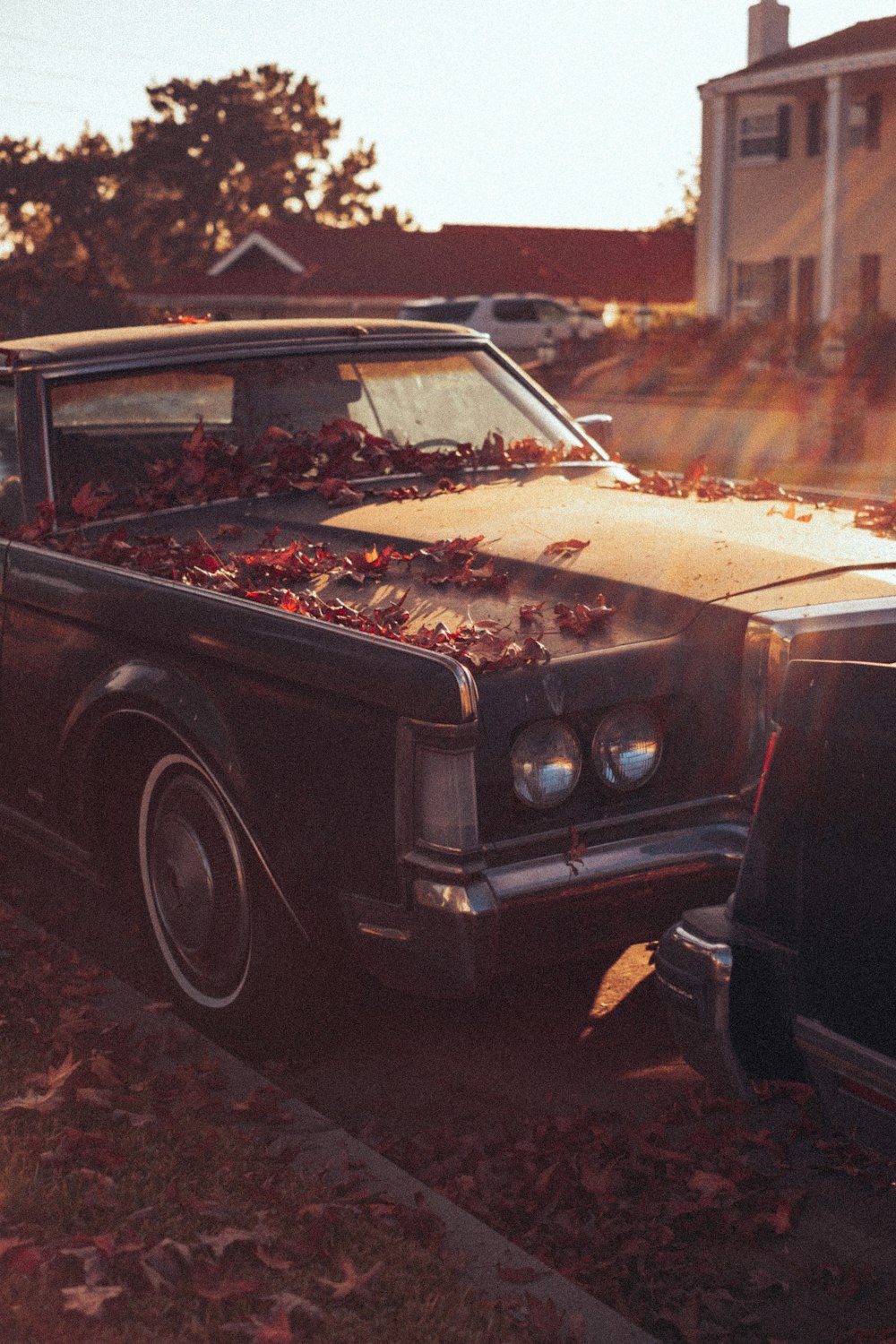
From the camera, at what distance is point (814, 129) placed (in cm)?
3108

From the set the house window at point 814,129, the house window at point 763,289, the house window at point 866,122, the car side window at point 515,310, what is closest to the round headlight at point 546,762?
the house window at point 866,122

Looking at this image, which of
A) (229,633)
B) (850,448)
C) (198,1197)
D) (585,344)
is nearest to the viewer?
(198,1197)

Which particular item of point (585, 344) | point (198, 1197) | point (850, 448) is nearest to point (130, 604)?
point (198, 1197)

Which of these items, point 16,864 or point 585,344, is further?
point 585,344

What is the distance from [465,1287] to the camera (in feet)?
9.75

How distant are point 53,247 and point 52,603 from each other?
7041 cm

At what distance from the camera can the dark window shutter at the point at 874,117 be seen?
29.8 meters

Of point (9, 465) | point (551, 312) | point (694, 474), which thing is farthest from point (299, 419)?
point (551, 312)

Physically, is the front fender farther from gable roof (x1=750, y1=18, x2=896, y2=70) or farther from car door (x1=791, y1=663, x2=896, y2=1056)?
gable roof (x1=750, y1=18, x2=896, y2=70)

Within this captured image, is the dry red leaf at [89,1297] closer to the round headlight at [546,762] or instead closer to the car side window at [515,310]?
the round headlight at [546,762]

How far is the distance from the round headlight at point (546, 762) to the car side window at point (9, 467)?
213 centimetres

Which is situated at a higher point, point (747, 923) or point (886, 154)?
point (886, 154)

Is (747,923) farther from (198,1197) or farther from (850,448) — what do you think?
(850,448)

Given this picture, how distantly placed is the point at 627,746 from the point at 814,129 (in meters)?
29.9
